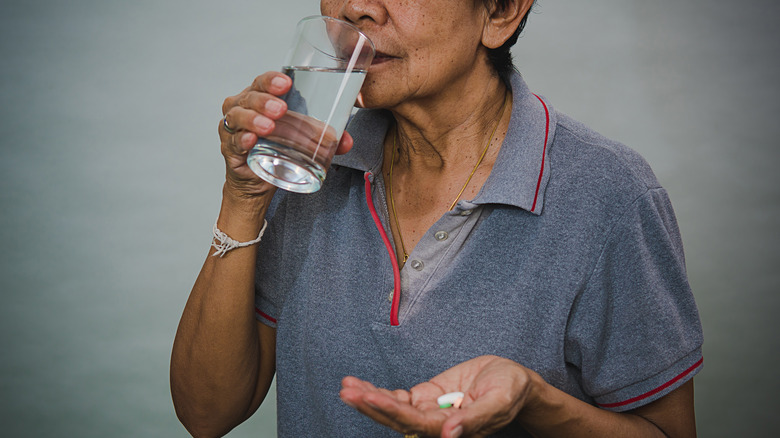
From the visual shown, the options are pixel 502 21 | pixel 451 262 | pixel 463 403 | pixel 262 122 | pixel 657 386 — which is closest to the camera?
pixel 463 403

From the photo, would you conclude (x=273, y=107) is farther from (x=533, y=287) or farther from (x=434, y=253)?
(x=533, y=287)

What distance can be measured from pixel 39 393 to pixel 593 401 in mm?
1955

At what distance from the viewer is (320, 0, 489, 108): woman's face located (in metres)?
1.30

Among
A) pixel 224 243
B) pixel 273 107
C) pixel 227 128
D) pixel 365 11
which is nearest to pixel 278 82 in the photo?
A: pixel 273 107

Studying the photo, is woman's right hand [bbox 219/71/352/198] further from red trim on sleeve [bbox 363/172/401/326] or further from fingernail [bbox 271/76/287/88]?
red trim on sleeve [bbox 363/172/401/326]

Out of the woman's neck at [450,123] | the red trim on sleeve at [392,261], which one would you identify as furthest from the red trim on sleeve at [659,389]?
the woman's neck at [450,123]

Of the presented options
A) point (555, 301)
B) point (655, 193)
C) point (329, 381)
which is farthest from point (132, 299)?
point (655, 193)

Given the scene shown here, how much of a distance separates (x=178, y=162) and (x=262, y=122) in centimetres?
143

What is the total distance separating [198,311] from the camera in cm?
149

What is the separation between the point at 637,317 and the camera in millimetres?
1231

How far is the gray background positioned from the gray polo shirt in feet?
3.79

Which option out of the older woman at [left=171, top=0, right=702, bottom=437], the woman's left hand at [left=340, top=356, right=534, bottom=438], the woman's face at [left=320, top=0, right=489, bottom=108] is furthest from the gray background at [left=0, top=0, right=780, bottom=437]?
the woman's left hand at [left=340, top=356, right=534, bottom=438]

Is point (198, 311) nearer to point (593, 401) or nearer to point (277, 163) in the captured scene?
point (277, 163)

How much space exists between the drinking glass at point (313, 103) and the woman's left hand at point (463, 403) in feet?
1.26
